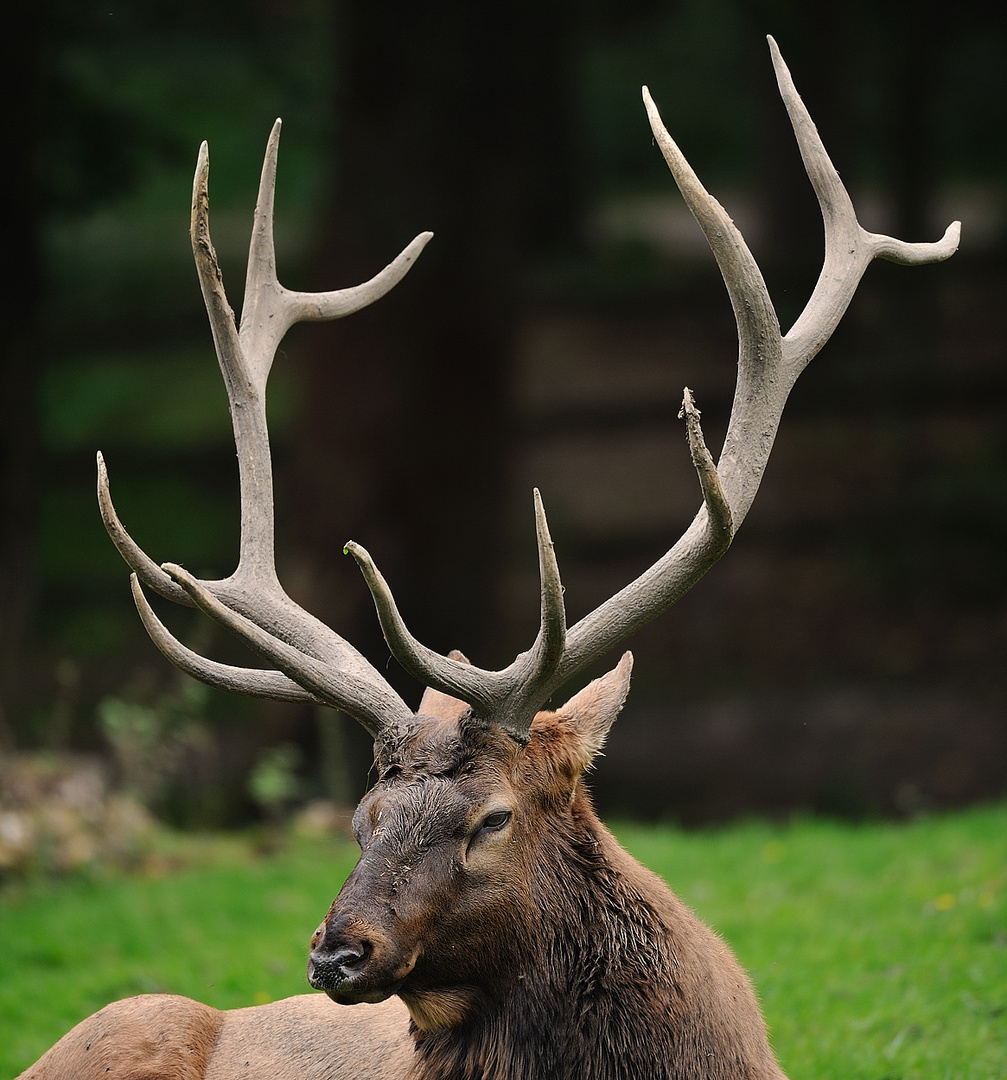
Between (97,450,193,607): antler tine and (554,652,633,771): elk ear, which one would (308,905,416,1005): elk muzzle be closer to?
(554,652,633,771): elk ear

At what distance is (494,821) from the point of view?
293 centimetres

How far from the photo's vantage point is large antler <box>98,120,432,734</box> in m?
3.09

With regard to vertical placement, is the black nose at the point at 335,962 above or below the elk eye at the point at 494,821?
below

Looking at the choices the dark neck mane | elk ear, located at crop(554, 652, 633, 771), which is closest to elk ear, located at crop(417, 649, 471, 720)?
elk ear, located at crop(554, 652, 633, 771)

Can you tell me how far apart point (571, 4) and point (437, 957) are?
8744 millimetres

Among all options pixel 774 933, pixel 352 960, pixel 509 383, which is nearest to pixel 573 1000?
pixel 352 960

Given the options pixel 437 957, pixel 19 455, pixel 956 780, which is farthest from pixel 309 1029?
pixel 956 780

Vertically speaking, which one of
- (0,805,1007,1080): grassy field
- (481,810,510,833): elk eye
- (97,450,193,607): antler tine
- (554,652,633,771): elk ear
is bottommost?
(0,805,1007,1080): grassy field

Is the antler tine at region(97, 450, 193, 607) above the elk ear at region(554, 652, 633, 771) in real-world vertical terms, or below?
above

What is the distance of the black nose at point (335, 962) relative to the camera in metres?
2.67

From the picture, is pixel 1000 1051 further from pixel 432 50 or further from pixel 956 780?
pixel 432 50

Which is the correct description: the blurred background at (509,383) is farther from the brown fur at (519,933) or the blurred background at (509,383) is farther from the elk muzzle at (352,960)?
the elk muzzle at (352,960)

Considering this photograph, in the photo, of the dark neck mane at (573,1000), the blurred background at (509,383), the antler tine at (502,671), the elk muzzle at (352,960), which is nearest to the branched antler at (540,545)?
the antler tine at (502,671)

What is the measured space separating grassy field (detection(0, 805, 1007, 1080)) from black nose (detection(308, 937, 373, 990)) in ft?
6.12
